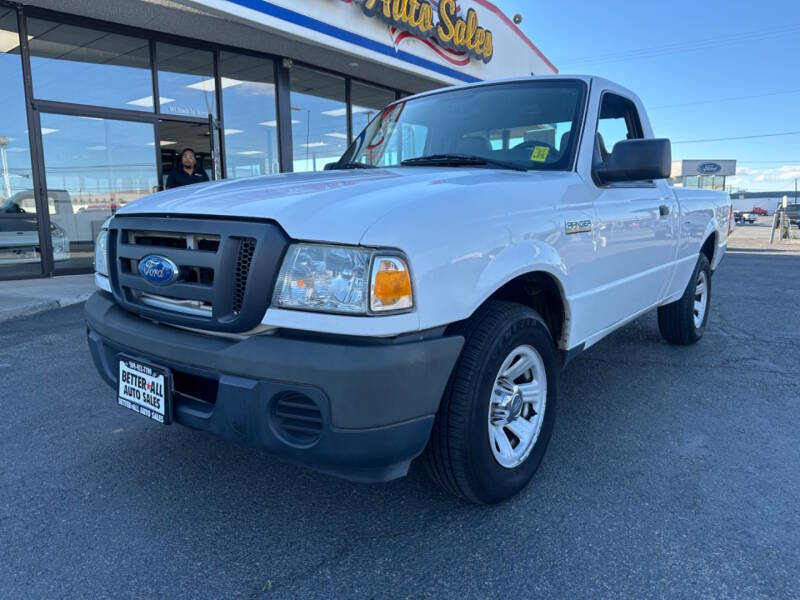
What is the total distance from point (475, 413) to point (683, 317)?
3.25 meters

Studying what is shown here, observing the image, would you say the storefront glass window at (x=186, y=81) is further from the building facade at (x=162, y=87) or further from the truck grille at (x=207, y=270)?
the truck grille at (x=207, y=270)

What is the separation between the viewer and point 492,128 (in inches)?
124

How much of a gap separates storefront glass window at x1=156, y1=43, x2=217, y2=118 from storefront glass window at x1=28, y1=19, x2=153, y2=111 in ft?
0.83

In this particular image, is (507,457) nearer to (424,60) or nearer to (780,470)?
(780,470)

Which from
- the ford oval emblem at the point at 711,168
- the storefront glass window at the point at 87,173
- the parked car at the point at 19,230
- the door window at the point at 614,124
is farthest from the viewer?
the ford oval emblem at the point at 711,168

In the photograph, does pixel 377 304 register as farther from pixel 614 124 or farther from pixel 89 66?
pixel 89 66

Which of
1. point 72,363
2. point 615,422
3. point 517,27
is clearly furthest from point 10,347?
point 517,27

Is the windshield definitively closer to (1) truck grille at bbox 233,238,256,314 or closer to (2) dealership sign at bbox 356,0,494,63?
(1) truck grille at bbox 233,238,256,314

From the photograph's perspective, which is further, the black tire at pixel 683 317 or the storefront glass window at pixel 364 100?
the storefront glass window at pixel 364 100

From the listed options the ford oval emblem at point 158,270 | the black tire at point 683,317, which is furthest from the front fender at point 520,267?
the black tire at point 683,317

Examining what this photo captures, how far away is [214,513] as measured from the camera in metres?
2.26

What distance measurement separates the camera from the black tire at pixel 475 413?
199cm

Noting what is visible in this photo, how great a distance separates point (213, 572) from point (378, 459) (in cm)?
68

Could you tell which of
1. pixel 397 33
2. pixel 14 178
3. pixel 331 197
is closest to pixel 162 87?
pixel 14 178
